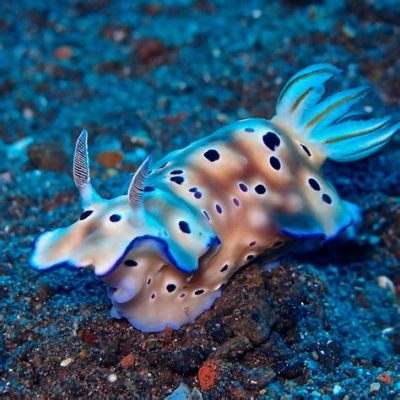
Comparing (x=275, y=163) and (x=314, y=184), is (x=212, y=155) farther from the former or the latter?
(x=314, y=184)

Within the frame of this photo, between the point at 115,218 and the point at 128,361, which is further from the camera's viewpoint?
the point at 128,361

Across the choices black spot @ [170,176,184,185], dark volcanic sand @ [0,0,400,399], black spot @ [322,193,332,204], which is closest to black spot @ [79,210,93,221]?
black spot @ [170,176,184,185]

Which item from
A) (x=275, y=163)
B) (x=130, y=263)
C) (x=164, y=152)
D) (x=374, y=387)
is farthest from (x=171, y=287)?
(x=164, y=152)

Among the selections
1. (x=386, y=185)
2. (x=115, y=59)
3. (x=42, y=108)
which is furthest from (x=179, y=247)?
(x=115, y=59)

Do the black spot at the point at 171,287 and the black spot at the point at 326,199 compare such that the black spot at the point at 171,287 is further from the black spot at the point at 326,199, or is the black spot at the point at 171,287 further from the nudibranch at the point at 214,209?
the black spot at the point at 326,199

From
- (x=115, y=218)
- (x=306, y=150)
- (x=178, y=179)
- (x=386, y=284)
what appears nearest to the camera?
(x=115, y=218)

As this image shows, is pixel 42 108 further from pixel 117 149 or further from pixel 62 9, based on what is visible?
pixel 62 9

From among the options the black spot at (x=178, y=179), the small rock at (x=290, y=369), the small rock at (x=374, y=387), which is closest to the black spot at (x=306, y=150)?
the black spot at (x=178, y=179)
